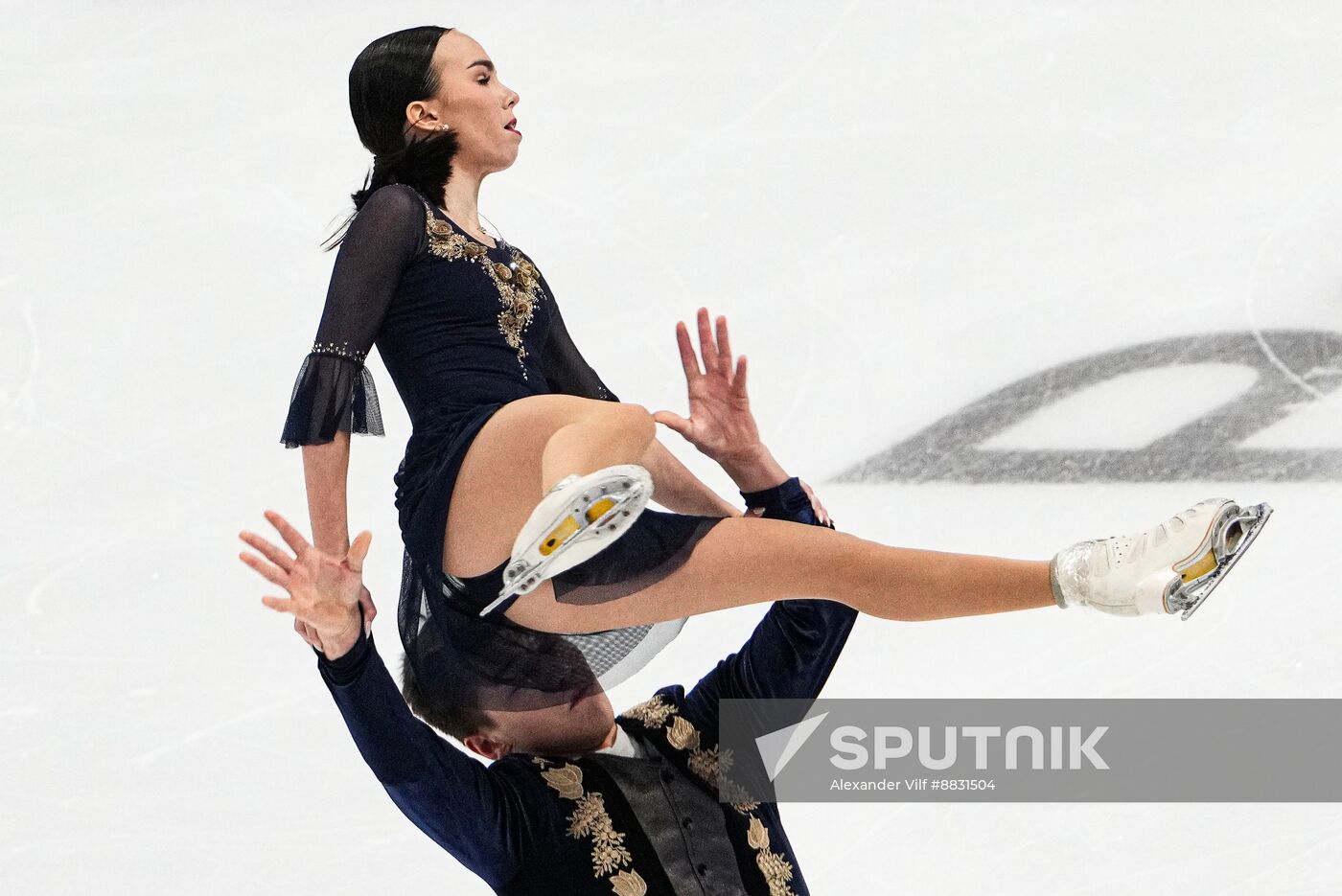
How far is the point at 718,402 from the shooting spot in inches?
111

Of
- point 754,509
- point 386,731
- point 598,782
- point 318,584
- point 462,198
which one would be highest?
point 462,198

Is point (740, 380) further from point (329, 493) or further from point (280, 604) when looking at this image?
point (280, 604)

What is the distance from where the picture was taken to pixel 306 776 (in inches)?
144

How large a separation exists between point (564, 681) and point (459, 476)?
0.39m

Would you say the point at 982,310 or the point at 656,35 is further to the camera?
the point at 656,35

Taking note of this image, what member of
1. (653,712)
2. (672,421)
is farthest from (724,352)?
(653,712)

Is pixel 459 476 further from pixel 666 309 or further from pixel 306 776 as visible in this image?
pixel 666 309

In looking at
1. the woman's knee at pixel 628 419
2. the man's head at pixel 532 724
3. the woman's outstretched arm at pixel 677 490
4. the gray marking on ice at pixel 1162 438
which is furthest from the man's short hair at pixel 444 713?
the gray marking on ice at pixel 1162 438

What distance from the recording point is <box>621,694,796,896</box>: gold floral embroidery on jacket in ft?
8.66

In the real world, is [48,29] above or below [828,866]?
above

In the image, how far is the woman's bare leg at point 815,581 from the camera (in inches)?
94.0

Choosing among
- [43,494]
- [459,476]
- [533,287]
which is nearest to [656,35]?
[43,494]

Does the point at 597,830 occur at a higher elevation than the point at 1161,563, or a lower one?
lower

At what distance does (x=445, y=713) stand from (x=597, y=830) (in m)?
0.32
